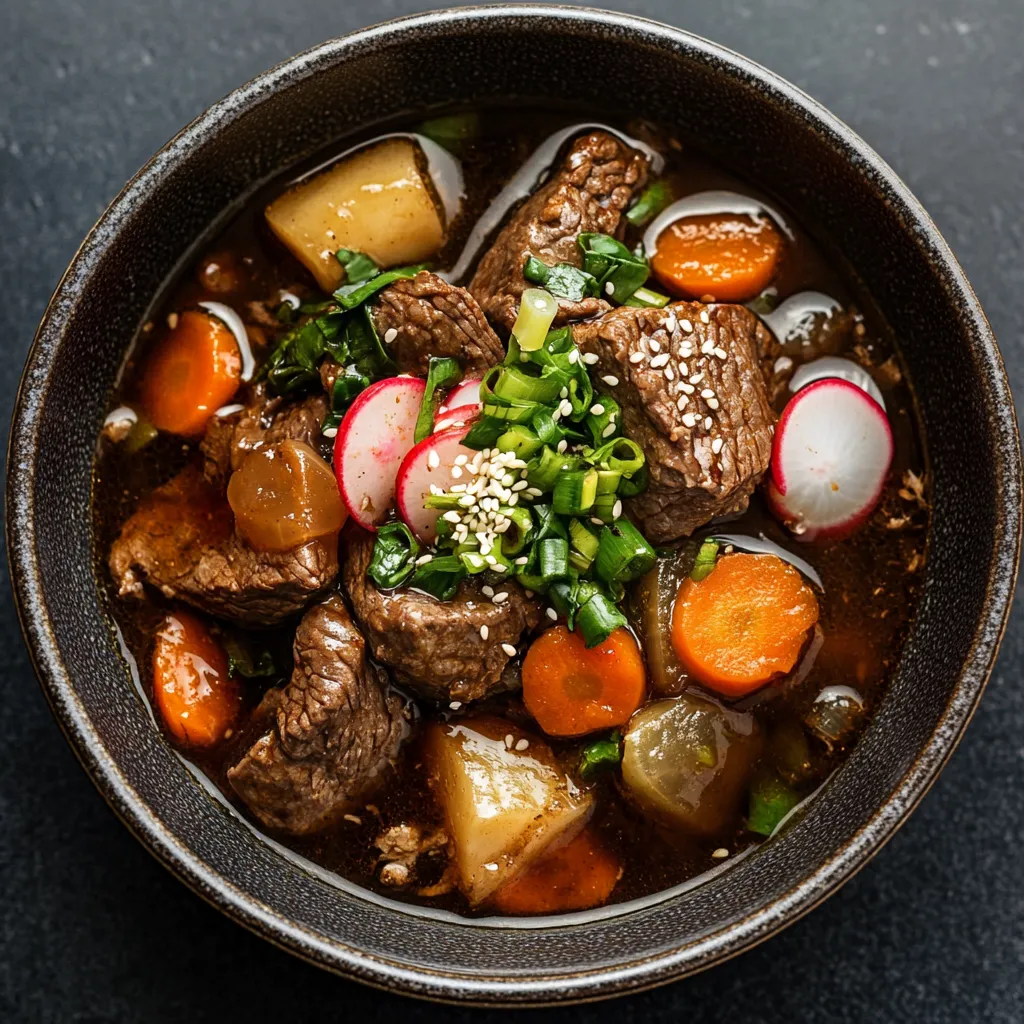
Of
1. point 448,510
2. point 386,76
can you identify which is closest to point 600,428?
point 448,510

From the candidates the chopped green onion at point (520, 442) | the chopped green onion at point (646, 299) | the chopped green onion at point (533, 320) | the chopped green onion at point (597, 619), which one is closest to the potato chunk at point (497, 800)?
the chopped green onion at point (597, 619)

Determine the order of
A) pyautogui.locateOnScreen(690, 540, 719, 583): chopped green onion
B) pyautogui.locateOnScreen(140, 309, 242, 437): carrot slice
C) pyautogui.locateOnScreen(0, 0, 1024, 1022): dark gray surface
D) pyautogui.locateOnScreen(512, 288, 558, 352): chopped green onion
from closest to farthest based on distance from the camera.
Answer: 1. pyautogui.locateOnScreen(512, 288, 558, 352): chopped green onion
2. pyautogui.locateOnScreen(690, 540, 719, 583): chopped green onion
3. pyautogui.locateOnScreen(140, 309, 242, 437): carrot slice
4. pyautogui.locateOnScreen(0, 0, 1024, 1022): dark gray surface

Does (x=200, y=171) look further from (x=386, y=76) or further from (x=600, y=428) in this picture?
(x=600, y=428)

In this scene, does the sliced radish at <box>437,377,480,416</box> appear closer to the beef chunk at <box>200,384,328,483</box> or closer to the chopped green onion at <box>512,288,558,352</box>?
the chopped green onion at <box>512,288,558,352</box>

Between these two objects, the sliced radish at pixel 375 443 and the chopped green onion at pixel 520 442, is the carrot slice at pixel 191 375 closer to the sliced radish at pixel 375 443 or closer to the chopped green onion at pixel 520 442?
the sliced radish at pixel 375 443

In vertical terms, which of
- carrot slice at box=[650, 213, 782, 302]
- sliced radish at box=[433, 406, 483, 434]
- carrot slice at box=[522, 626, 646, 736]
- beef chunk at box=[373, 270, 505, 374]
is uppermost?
carrot slice at box=[650, 213, 782, 302]

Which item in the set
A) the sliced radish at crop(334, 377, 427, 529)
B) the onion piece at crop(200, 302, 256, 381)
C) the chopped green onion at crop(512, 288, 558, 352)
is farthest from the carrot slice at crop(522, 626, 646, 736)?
the onion piece at crop(200, 302, 256, 381)

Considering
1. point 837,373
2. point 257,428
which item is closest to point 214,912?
point 257,428
